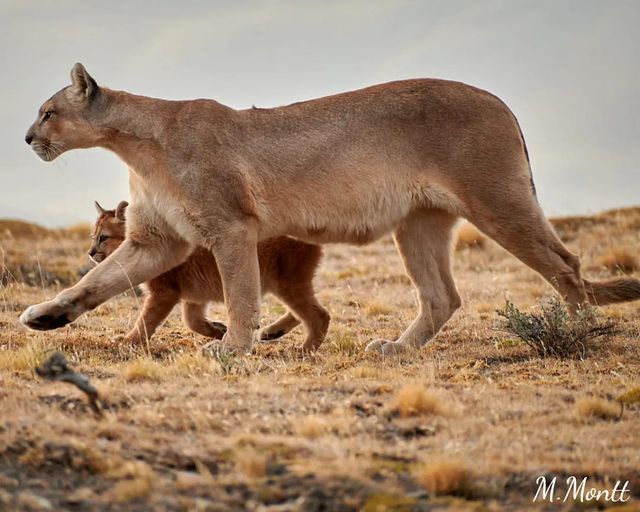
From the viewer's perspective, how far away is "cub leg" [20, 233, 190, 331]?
26.6 feet

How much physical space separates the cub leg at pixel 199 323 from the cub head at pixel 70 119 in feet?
6.52

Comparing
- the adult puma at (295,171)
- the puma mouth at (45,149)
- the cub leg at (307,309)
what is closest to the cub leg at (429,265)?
the adult puma at (295,171)

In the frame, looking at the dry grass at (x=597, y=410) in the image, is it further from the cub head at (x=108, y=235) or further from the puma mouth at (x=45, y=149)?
the cub head at (x=108, y=235)

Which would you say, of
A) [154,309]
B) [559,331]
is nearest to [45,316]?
[154,309]

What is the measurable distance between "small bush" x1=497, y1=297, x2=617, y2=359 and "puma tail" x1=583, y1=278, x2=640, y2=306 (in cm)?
39

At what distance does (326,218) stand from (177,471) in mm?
3885

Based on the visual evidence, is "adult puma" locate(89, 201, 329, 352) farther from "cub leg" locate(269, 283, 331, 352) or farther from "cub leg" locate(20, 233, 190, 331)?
"cub leg" locate(20, 233, 190, 331)

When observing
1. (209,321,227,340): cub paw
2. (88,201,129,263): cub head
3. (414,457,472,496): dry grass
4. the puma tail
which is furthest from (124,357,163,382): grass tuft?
the puma tail

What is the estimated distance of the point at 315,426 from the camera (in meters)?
5.31

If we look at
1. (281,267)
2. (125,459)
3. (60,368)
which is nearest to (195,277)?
(281,267)

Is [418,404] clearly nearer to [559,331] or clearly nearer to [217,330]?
[559,331]

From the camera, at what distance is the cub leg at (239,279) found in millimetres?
Answer: 7852

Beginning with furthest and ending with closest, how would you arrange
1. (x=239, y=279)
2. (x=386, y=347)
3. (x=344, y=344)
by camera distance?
(x=344, y=344) < (x=386, y=347) < (x=239, y=279)

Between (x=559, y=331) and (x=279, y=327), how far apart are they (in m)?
2.85
